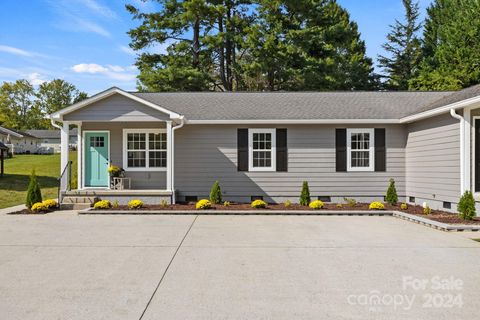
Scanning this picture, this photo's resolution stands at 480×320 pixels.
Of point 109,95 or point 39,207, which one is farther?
point 109,95

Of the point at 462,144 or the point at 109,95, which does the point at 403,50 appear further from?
the point at 109,95

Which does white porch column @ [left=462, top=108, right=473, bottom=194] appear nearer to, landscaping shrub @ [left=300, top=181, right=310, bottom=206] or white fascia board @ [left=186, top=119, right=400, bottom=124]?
white fascia board @ [left=186, top=119, right=400, bottom=124]

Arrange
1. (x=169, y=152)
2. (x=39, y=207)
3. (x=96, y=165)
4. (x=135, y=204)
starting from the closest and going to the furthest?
(x=39, y=207) < (x=135, y=204) < (x=169, y=152) < (x=96, y=165)

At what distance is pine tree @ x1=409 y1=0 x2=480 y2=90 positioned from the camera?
81.6ft

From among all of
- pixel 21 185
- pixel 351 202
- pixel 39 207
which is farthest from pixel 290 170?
pixel 21 185

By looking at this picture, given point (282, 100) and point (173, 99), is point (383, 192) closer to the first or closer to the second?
point (282, 100)

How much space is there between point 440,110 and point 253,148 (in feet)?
19.1

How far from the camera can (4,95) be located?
62438mm

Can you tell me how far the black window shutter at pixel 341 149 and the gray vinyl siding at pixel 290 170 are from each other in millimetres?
139

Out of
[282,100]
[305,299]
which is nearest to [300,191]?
[282,100]

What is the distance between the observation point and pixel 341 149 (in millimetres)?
12867

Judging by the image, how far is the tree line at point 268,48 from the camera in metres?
24.9

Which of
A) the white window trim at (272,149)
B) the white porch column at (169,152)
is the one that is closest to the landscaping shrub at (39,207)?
the white porch column at (169,152)

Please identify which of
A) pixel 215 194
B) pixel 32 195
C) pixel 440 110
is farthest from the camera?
pixel 215 194
